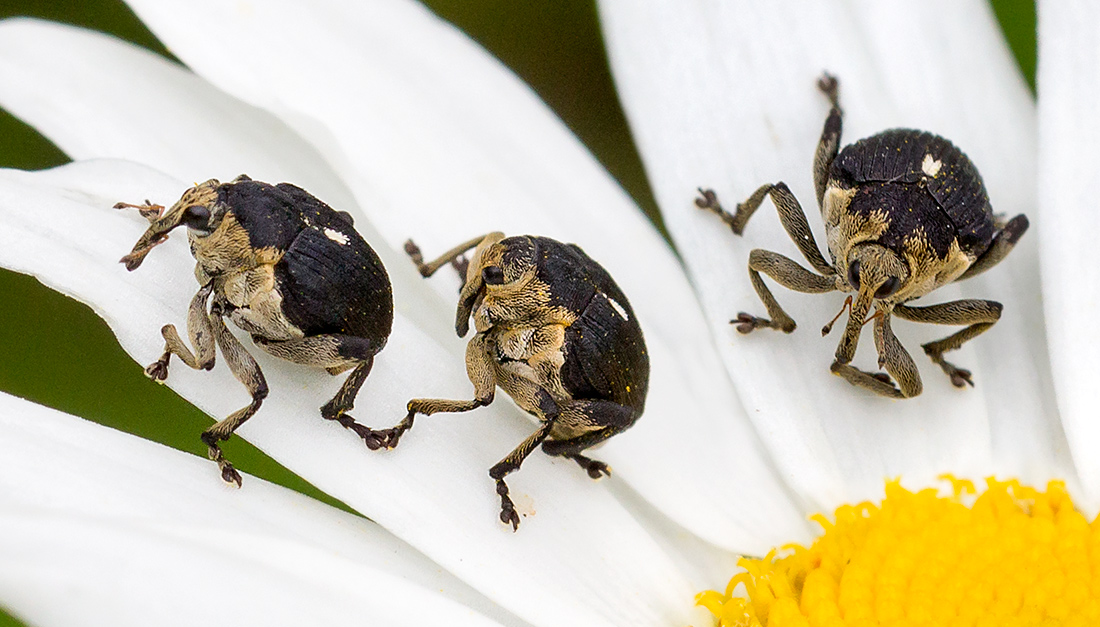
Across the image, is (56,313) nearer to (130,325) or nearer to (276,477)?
(276,477)

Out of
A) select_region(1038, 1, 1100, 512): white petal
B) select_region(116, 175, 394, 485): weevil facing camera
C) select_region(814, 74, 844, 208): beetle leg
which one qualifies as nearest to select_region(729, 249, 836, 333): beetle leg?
select_region(814, 74, 844, 208): beetle leg

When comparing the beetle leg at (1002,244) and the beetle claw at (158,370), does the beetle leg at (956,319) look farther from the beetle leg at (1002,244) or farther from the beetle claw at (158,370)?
the beetle claw at (158,370)

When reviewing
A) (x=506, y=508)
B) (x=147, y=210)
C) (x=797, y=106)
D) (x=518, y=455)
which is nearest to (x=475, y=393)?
(x=518, y=455)

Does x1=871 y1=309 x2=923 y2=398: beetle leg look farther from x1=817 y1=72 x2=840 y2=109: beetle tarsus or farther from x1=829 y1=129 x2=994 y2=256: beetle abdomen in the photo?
x1=817 y1=72 x2=840 y2=109: beetle tarsus

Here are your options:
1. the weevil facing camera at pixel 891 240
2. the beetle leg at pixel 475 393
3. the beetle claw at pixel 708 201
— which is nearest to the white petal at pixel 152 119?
the beetle leg at pixel 475 393

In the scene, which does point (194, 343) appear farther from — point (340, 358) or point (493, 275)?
point (493, 275)
